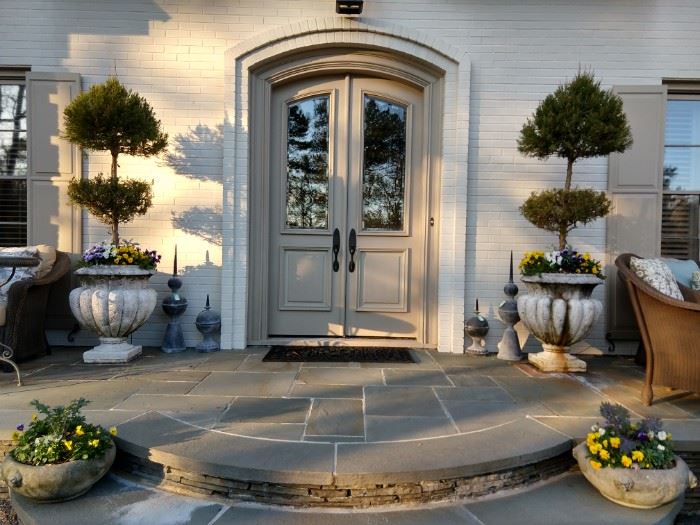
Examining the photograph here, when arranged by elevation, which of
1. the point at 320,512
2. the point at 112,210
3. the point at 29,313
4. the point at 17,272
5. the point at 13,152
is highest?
the point at 13,152

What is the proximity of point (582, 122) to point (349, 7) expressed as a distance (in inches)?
81.3

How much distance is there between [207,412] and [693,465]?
7.84 feet

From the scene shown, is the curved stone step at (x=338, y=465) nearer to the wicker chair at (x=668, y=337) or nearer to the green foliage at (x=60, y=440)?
the green foliage at (x=60, y=440)

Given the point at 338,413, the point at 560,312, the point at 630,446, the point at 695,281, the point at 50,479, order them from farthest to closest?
1. the point at 695,281
2. the point at 560,312
3. the point at 338,413
4. the point at 630,446
5. the point at 50,479

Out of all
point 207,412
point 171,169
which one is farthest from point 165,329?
point 207,412

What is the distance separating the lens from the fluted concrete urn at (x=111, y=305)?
3479 mm

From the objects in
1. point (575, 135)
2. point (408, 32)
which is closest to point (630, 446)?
point (575, 135)

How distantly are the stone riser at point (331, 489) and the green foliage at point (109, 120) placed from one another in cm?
239

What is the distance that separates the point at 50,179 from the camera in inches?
159

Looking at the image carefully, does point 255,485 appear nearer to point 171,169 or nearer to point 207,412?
point 207,412

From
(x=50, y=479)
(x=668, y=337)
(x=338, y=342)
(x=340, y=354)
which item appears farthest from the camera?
(x=338, y=342)

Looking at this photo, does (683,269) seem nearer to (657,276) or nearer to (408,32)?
(657,276)

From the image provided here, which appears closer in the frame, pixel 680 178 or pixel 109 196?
pixel 109 196

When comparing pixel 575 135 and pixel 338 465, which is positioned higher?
pixel 575 135
